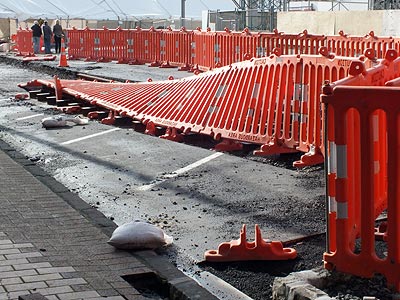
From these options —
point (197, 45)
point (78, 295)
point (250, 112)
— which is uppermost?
point (197, 45)

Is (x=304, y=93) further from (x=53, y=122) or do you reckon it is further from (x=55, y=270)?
(x=53, y=122)

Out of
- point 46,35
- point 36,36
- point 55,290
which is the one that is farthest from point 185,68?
point 55,290

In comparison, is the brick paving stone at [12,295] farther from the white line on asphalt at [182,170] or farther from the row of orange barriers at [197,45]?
the row of orange barriers at [197,45]

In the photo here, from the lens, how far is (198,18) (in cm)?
5678

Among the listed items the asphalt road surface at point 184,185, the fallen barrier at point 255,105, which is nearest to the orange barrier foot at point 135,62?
the fallen barrier at point 255,105

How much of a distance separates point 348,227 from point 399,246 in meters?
0.40

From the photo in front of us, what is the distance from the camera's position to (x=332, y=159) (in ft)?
17.1

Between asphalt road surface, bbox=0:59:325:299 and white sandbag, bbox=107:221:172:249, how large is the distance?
137 mm

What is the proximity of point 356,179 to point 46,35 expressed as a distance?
3796cm

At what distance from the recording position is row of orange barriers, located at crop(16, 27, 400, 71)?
1839 cm

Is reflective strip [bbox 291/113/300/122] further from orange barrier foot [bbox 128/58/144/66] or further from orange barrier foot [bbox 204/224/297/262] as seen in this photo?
orange barrier foot [bbox 128/58/144/66]

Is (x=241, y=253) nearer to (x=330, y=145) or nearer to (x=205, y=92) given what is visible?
(x=330, y=145)

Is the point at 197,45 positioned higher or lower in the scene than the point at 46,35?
lower

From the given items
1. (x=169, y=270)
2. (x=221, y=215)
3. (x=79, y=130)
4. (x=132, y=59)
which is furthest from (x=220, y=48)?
(x=169, y=270)
